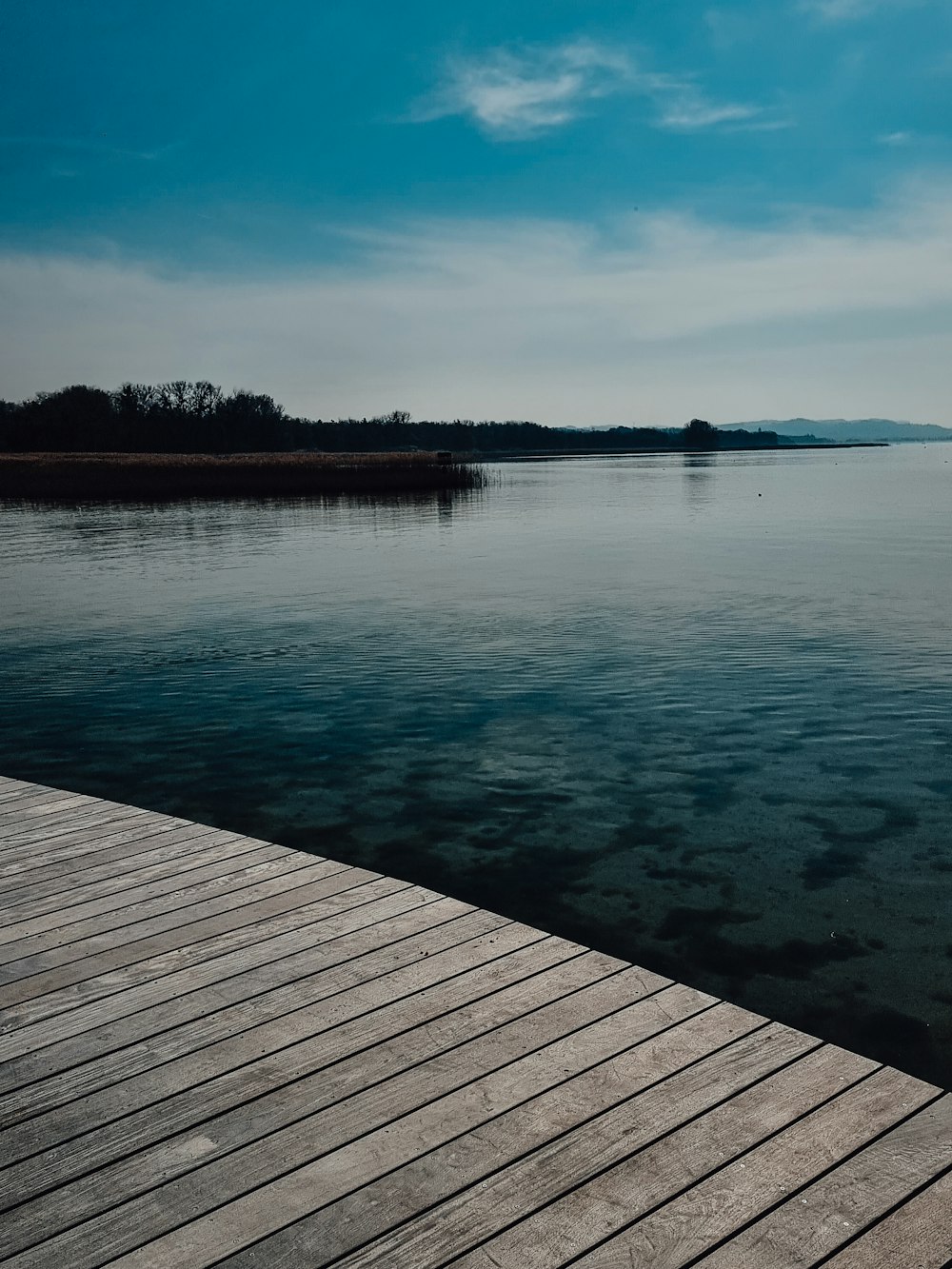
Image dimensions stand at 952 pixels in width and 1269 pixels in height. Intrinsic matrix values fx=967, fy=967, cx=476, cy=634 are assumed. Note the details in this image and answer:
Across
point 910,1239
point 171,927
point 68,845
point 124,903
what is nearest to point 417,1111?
point 910,1239

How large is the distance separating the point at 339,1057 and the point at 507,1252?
109 cm

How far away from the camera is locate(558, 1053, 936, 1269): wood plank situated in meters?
2.67

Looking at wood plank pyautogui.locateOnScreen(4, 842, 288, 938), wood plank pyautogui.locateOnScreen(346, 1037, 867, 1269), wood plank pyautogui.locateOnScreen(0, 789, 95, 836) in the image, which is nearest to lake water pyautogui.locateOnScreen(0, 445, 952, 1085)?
wood plank pyautogui.locateOnScreen(0, 789, 95, 836)

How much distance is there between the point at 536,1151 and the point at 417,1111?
437 millimetres

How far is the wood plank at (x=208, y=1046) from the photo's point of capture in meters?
3.27

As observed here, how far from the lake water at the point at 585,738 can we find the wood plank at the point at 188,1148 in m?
1.92

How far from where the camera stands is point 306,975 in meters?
4.16

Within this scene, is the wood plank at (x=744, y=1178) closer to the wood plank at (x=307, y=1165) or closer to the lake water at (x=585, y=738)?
the wood plank at (x=307, y=1165)

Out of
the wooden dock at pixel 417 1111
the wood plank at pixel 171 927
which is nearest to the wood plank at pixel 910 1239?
the wooden dock at pixel 417 1111

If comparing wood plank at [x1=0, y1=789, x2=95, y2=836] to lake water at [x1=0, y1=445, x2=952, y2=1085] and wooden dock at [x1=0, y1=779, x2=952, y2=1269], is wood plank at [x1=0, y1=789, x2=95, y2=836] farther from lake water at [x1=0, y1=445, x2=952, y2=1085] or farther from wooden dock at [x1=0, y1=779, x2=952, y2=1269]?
wooden dock at [x1=0, y1=779, x2=952, y2=1269]

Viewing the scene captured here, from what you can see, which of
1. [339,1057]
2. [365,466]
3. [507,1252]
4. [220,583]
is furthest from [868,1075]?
[365,466]

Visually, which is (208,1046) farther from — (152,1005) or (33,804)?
(33,804)

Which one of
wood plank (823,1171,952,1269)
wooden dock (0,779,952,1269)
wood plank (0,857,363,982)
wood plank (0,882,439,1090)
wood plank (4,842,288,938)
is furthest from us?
wood plank (4,842,288,938)

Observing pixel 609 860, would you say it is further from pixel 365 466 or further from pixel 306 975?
pixel 365 466
